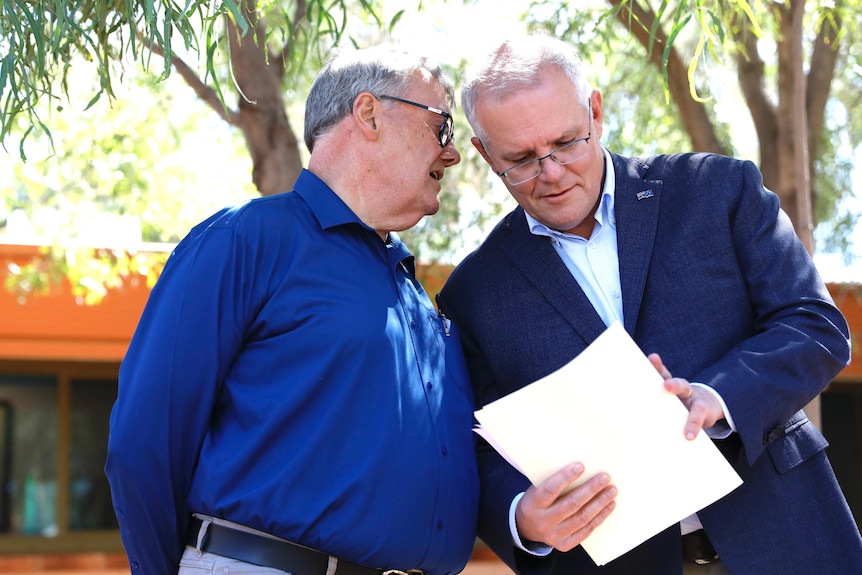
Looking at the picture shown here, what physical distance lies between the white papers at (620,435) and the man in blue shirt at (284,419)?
1.17 feet

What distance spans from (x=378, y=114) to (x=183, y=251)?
0.73m

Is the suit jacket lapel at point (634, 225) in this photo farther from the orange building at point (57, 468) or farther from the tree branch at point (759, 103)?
the orange building at point (57, 468)

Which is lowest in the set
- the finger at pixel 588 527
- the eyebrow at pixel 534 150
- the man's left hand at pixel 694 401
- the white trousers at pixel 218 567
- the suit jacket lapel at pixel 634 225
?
the white trousers at pixel 218 567

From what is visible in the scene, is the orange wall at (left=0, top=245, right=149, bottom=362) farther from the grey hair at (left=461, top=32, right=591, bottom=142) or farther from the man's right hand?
the man's right hand

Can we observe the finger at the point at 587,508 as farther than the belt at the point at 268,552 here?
No

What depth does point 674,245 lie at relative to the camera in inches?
113

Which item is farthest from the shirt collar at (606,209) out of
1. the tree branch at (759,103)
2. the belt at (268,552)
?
the tree branch at (759,103)

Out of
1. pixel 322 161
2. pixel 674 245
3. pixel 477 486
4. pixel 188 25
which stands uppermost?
pixel 188 25

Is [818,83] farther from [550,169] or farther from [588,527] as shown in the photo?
[588,527]

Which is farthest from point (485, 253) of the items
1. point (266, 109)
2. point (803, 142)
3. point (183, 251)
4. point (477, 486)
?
point (803, 142)

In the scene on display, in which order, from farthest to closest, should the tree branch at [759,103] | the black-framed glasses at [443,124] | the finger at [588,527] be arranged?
1. the tree branch at [759,103]
2. the black-framed glasses at [443,124]
3. the finger at [588,527]

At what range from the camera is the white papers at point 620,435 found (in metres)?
2.25

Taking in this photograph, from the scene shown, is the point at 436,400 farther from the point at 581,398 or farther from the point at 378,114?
the point at 378,114

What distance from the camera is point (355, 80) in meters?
3.10
